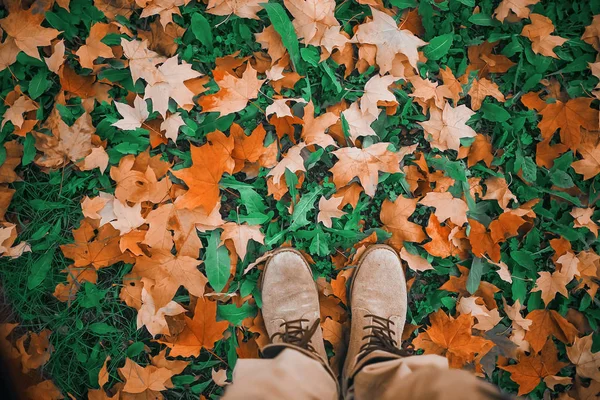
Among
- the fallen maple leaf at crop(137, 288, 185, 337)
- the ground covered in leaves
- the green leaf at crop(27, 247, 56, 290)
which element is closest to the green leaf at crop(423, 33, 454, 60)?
the ground covered in leaves

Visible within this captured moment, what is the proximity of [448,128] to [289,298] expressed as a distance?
836 mm

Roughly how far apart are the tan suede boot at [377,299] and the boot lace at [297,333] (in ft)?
0.52

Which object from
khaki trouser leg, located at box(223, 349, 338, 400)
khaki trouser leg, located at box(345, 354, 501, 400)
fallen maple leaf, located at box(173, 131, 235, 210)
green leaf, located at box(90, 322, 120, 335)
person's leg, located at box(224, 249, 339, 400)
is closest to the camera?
khaki trouser leg, located at box(345, 354, 501, 400)

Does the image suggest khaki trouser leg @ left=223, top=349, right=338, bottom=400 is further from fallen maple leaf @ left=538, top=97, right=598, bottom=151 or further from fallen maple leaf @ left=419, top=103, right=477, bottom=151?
fallen maple leaf @ left=538, top=97, right=598, bottom=151

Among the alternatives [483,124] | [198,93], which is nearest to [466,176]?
[483,124]

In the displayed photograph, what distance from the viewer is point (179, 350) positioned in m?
1.32

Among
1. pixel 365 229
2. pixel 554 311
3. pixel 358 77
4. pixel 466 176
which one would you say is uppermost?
pixel 358 77

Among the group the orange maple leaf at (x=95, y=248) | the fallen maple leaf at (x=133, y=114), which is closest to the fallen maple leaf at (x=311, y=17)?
the fallen maple leaf at (x=133, y=114)

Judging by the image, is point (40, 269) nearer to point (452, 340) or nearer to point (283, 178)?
point (283, 178)

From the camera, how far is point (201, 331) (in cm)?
132

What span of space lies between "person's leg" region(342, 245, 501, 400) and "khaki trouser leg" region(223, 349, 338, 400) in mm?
99

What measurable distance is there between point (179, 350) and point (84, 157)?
2.45ft

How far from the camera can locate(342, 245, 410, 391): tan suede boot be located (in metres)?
1.37

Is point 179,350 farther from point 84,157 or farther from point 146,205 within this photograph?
point 84,157
